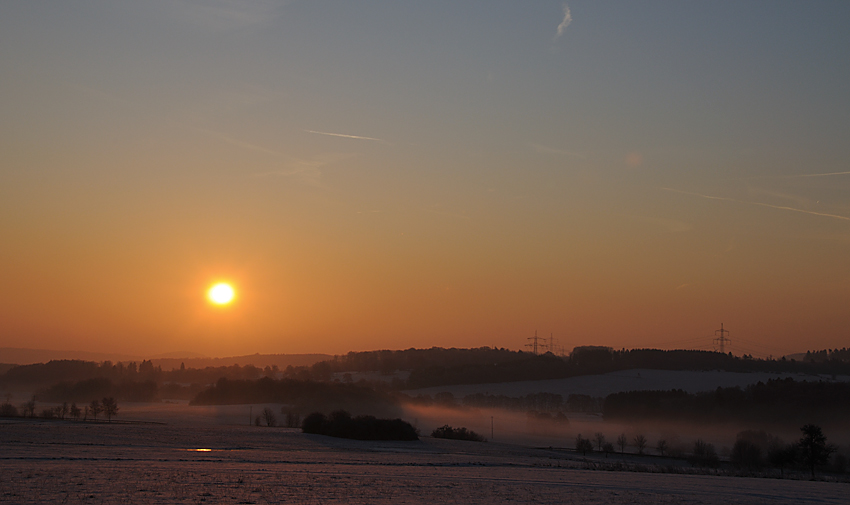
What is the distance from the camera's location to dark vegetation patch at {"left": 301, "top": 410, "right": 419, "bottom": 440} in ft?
257

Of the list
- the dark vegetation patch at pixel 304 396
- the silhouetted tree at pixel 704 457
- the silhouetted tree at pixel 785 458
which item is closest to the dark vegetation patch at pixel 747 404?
the silhouetted tree at pixel 704 457

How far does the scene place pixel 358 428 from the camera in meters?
79.7

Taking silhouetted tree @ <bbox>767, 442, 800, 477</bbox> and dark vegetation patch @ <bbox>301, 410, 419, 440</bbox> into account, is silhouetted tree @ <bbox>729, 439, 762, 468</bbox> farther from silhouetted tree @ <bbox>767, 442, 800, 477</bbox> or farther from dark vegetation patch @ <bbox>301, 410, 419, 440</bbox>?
dark vegetation patch @ <bbox>301, 410, 419, 440</bbox>

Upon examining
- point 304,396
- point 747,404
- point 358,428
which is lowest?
point 304,396

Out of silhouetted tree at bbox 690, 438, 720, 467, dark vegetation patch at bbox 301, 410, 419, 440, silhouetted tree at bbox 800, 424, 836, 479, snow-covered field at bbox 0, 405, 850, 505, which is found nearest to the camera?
snow-covered field at bbox 0, 405, 850, 505

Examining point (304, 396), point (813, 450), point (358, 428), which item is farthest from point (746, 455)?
point (304, 396)

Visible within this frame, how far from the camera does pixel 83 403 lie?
16925cm

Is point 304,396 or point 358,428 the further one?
point 304,396

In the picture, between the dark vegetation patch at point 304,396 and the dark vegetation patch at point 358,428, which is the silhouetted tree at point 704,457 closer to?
the dark vegetation patch at point 358,428

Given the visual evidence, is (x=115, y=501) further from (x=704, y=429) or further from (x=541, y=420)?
(x=704, y=429)

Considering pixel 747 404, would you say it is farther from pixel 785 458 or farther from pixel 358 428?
pixel 358 428

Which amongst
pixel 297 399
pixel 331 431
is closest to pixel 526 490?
pixel 331 431

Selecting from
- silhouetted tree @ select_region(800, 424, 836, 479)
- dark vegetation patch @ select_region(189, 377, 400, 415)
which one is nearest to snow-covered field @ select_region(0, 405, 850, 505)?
silhouetted tree @ select_region(800, 424, 836, 479)

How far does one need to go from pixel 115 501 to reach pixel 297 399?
138 meters
